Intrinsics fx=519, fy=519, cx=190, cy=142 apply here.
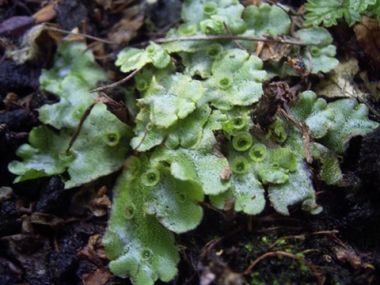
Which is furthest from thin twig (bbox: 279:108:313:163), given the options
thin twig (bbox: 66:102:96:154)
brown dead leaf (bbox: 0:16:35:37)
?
brown dead leaf (bbox: 0:16:35:37)

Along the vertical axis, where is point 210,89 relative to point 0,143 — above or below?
above

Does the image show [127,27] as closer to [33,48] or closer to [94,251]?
[33,48]

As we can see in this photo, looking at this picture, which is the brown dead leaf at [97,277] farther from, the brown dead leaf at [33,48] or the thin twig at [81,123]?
the brown dead leaf at [33,48]

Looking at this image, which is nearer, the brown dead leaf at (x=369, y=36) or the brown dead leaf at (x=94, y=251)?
the brown dead leaf at (x=94, y=251)

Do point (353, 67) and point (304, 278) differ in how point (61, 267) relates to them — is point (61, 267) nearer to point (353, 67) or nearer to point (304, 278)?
point (304, 278)

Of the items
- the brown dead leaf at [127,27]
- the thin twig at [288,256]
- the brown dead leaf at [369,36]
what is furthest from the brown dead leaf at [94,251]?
the brown dead leaf at [369,36]

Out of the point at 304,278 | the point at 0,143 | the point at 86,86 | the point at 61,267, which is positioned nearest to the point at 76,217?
the point at 61,267

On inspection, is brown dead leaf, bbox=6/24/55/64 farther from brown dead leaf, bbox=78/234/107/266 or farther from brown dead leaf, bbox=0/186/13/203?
brown dead leaf, bbox=78/234/107/266

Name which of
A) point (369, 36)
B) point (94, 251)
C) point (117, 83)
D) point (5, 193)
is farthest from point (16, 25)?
point (369, 36)
